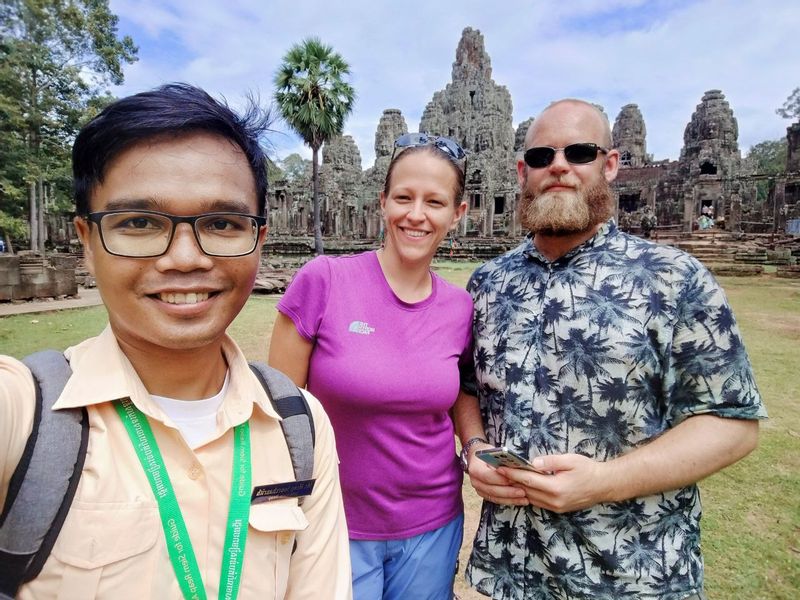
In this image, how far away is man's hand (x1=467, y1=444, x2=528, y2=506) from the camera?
192 cm

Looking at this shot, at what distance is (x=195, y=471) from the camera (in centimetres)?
116

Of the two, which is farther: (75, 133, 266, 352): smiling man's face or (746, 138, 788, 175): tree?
(746, 138, 788, 175): tree

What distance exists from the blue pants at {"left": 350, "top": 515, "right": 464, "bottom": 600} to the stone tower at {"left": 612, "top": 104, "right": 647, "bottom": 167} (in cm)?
5331

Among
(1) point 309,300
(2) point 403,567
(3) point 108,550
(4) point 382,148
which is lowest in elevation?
(2) point 403,567

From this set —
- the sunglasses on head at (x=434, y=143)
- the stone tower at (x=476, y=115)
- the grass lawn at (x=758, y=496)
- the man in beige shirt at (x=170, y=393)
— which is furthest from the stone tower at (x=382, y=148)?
the man in beige shirt at (x=170, y=393)

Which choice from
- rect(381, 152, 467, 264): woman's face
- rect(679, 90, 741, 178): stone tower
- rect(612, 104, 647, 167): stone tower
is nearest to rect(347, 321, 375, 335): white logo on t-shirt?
rect(381, 152, 467, 264): woman's face

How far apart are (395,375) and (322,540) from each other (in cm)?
73

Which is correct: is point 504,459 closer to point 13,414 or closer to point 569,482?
point 569,482

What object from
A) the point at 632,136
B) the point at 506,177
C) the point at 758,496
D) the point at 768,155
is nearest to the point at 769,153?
the point at 768,155

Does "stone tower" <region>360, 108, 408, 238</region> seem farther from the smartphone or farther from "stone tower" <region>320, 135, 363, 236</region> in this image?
the smartphone

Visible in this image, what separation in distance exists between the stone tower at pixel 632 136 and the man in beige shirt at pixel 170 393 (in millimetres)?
53994

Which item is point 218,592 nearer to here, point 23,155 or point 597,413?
point 597,413

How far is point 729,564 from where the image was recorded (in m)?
3.39

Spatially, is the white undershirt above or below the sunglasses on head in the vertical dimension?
below
